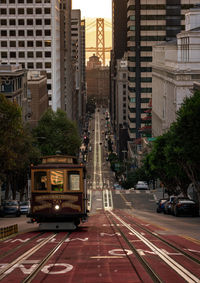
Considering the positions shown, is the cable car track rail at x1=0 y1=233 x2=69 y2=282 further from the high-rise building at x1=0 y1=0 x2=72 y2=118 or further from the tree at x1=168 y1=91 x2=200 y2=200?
the high-rise building at x1=0 y1=0 x2=72 y2=118

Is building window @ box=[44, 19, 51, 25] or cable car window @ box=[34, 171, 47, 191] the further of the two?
building window @ box=[44, 19, 51, 25]

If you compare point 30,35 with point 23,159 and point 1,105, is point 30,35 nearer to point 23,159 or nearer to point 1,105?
point 23,159

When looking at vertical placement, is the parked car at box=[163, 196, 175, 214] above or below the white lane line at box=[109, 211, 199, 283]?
below

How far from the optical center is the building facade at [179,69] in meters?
117

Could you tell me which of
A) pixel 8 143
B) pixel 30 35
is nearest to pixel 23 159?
pixel 8 143

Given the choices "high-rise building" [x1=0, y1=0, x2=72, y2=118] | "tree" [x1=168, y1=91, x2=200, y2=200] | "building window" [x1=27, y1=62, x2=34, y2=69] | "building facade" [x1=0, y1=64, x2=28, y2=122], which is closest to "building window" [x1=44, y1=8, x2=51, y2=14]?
"high-rise building" [x1=0, y1=0, x2=72, y2=118]

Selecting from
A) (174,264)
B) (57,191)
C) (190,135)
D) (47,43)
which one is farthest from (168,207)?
(47,43)

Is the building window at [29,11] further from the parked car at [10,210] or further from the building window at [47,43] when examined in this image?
the parked car at [10,210]

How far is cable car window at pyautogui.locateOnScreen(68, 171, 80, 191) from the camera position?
3269cm

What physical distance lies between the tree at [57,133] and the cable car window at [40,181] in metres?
81.5

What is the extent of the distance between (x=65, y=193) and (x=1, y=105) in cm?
2678

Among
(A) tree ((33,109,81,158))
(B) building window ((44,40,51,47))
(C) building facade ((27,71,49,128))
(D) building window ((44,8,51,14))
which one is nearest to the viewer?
(A) tree ((33,109,81,158))

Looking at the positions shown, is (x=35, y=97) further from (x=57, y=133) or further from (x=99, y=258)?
(x=99, y=258)

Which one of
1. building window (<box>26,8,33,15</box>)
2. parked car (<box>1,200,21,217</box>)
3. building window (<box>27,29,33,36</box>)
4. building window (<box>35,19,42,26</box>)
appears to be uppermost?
building window (<box>26,8,33,15</box>)
